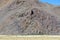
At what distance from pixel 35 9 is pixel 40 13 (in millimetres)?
279

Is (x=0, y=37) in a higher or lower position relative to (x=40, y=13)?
lower

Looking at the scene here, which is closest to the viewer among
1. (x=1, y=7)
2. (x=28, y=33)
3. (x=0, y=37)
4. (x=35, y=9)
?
(x=0, y=37)

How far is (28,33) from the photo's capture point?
584cm

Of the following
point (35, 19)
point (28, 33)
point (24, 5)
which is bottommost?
point (28, 33)

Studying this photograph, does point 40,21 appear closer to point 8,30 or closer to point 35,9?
point 35,9

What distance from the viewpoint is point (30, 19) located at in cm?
618

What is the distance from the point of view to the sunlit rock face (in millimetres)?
5867

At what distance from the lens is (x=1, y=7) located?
7484 mm

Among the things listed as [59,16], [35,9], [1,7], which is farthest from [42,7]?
[1,7]

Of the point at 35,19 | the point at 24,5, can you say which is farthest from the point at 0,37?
the point at 24,5

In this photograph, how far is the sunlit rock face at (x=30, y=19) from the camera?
19.2 ft

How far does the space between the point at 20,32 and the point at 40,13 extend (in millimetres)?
921

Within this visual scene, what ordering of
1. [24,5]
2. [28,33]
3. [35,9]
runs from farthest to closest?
1. [24,5]
2. [35,9]
3. [28,33]

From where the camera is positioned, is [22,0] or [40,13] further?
[22,0]
